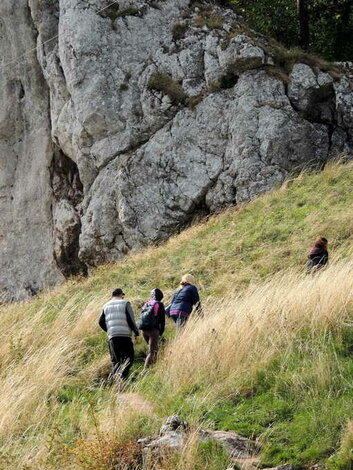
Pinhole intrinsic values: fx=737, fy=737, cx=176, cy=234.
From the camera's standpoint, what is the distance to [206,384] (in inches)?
324

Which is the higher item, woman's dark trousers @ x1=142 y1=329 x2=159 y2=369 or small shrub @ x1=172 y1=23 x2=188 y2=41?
small shrub @ x1=172 y1=23 x2=188 y2=41

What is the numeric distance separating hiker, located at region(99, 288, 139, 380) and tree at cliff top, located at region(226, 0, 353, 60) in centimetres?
1910

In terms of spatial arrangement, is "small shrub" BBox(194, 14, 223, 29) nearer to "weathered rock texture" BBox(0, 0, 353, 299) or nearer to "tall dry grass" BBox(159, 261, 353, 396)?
"weathered rock texture" BBox(0, 0, 353, 299)

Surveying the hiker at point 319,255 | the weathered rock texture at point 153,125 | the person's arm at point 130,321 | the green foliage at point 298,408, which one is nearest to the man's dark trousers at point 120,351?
the person's arm at point 130,321

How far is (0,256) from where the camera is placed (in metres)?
28.6

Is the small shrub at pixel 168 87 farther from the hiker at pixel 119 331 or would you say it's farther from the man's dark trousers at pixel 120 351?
the man's dark trousers at pixel 120 351

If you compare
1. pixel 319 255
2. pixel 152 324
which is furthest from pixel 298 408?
pixel 319 255

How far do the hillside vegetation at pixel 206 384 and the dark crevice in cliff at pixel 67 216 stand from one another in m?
11.2

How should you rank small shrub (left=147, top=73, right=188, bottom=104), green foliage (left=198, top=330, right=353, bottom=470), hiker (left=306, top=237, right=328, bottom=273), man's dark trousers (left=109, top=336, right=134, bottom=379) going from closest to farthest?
green foliage (left=198, top=330, right=353, bottom=470)
man's dark trousers (left=109, top=336, right=134, bottom=379)
hiker (left=306, top=237, right=328, bottom=273)
small shrub (left=147, top=73, right=188, bottom=104)

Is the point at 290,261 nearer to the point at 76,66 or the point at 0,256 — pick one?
the point at 76,66

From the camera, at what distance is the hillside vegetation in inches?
264

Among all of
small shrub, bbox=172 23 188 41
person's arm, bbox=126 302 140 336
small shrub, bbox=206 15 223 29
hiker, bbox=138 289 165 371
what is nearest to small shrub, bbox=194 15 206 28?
small shrub, bbox=206 15 223 29

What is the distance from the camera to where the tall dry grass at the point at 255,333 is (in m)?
8.38

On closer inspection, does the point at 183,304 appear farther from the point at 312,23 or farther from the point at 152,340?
the point at 312,23
